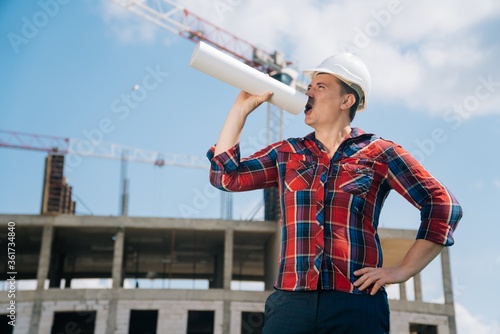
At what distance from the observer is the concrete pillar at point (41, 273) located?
26.0 metres

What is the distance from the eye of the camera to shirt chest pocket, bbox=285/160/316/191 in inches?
102

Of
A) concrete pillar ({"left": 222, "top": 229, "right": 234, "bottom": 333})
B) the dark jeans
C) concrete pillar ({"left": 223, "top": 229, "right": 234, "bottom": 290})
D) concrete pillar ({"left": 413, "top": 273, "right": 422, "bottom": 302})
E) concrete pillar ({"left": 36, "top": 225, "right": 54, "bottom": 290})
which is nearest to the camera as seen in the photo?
the dark jeans

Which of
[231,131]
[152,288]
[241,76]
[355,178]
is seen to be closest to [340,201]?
[355,178]

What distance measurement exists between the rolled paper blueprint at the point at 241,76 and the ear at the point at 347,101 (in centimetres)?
20

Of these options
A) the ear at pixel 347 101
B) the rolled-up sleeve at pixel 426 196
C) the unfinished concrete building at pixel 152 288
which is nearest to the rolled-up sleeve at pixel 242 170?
the ear at pixel 347 101

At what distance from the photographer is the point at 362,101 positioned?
3.04 metres

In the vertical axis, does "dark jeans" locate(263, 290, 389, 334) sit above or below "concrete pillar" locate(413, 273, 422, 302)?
below

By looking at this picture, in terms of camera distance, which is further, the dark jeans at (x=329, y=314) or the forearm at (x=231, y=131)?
the forearm at (x=231, y=131)

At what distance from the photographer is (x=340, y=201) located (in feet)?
8.16

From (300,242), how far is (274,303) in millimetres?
284

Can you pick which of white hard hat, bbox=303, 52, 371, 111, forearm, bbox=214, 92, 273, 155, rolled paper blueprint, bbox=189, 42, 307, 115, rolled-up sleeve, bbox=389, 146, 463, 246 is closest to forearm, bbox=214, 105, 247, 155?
forearm, bbox=214, 92, 273, 155

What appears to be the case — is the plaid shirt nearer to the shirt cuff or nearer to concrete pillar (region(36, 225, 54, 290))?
the shirt cuff

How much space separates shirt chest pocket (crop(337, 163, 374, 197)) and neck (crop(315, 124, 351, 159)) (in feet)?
0.69

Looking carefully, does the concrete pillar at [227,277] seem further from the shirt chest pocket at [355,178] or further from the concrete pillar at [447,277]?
the shirt chest pocket at [355,178]
